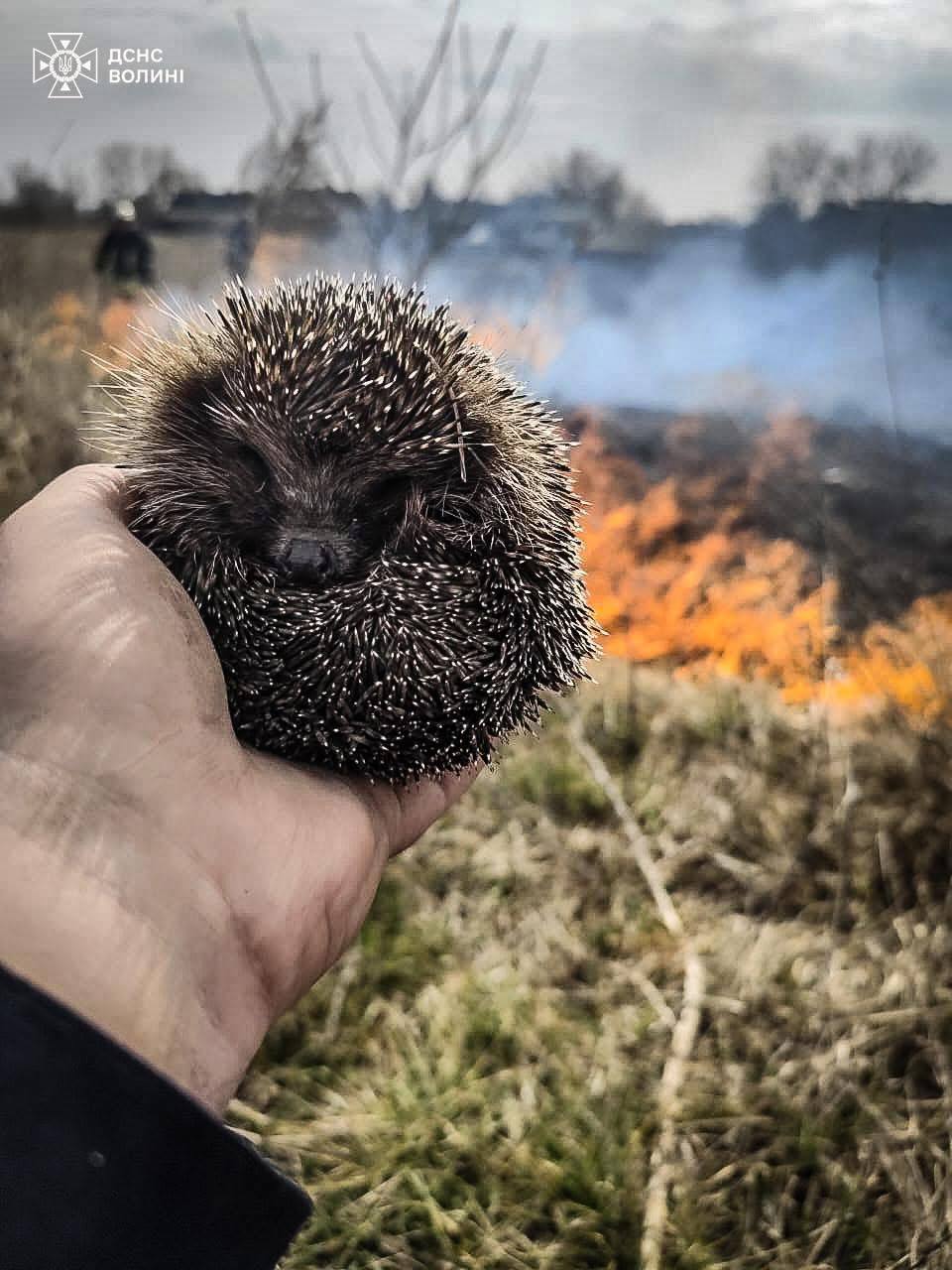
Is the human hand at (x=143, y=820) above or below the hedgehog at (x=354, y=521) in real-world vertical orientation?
below

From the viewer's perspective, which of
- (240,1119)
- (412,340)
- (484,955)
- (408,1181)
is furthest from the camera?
(484,955)

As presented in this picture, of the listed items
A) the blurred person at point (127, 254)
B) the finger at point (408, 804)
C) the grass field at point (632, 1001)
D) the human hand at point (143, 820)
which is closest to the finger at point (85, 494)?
the human hand at point (143, 820)

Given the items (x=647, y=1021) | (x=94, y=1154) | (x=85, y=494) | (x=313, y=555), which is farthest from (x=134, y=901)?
(x=647, y=1021)

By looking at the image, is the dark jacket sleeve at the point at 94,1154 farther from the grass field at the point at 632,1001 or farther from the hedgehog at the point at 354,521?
the grass field at the point at 632,1001

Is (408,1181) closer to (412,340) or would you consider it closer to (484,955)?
(484,955)

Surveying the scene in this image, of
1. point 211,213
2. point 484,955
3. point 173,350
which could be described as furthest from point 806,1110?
point 211,213

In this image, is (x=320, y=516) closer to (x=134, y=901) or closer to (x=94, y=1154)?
(x=134, y=901)
